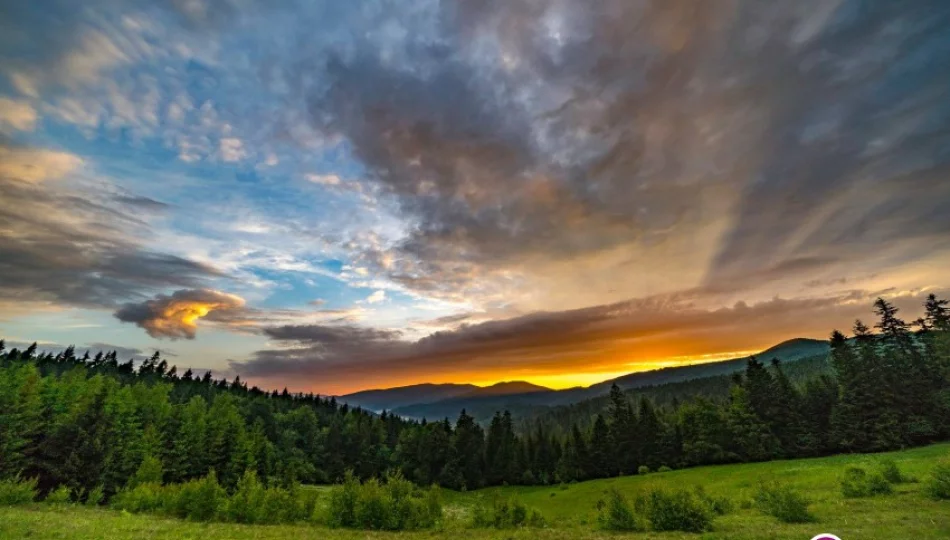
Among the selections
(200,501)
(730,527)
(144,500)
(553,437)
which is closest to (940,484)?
(730,527)

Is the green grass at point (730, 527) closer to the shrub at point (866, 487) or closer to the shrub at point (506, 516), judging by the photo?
the shrub at point (866, 487)

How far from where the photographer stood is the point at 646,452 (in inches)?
3661

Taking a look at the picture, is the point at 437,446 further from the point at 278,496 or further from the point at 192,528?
the point at 192,528

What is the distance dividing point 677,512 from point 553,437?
4139 inches

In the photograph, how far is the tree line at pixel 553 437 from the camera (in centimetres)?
6475

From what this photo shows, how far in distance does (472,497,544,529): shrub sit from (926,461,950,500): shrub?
79.0 ft

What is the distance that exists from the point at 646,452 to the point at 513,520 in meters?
75.2

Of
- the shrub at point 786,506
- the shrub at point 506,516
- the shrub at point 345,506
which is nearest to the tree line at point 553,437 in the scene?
the shrub at point 345,506

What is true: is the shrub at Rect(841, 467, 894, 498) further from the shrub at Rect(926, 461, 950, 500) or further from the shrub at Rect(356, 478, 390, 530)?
the shrub at Rect(356, 478, 390, 530)

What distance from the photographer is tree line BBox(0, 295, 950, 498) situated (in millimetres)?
64750

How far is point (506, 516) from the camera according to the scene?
3030 centimetres

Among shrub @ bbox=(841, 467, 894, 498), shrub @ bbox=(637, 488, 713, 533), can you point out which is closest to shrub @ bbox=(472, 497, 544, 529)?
shrub @ bbox=(637, 488, 713, 533)

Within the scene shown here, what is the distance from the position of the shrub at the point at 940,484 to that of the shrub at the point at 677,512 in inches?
548

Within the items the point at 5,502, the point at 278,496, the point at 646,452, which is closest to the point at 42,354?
the point at 5,502
